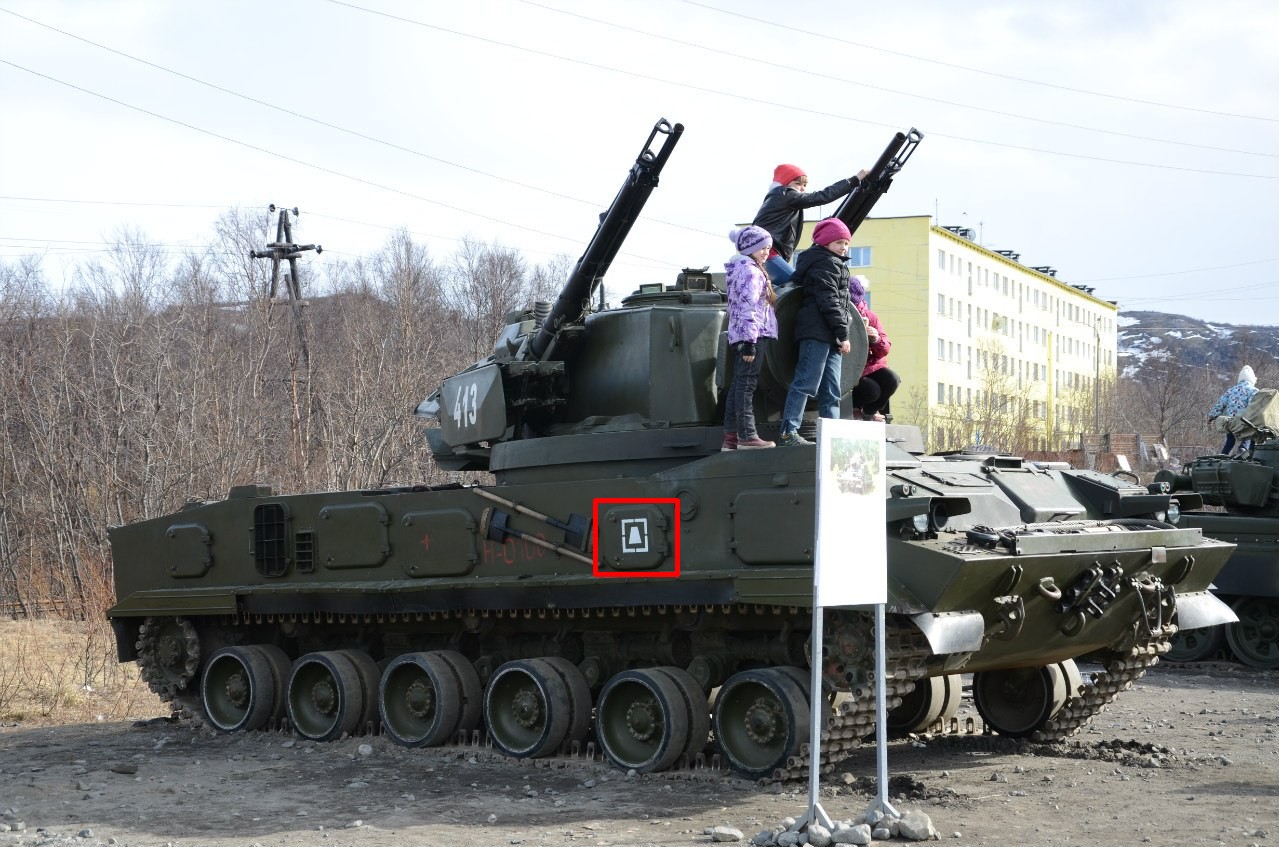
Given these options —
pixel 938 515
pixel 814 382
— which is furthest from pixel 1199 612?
pixel 814 382

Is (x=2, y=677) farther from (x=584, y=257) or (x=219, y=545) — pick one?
(x=584, y=257)

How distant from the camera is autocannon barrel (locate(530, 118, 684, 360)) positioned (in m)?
11.1

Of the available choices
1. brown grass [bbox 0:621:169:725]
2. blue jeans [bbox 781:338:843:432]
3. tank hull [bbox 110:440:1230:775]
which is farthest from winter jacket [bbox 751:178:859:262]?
brown grass [bbox 0:621:169:725]

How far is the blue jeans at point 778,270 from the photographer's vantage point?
33.8 ft

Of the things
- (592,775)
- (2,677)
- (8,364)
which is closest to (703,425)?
(592,775)

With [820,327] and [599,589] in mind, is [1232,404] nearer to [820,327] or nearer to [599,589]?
[820,327]

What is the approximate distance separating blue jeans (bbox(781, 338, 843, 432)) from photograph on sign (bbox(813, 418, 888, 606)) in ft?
4.78

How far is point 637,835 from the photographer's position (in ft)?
27.5

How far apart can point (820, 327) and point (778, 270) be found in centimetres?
69

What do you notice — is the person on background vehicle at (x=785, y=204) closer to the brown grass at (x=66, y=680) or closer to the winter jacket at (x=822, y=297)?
the winter jacket at (x=822, y=297)

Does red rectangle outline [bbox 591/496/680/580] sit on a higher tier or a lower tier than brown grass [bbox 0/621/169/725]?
higher

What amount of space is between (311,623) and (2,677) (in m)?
4.80

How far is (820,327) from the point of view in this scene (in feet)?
32.4

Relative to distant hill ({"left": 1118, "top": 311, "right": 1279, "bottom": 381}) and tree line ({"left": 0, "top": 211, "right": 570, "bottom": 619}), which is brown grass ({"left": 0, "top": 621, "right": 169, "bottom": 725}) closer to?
tree line ({"left": 0, "top": 211, "right": 570, "bottom": 619})
